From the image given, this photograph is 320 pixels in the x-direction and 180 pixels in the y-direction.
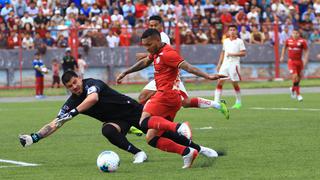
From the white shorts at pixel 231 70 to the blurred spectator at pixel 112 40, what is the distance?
14.1 metres

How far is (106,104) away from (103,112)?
0.50ft

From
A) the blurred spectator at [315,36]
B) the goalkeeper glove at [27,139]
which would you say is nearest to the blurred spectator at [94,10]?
the blurred spectator at [315,36]

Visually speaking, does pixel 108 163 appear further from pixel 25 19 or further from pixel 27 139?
pixel 25 19

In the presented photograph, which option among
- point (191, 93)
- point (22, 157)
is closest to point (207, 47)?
point (191, 93)

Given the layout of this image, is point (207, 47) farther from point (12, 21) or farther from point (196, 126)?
point (196, 126)

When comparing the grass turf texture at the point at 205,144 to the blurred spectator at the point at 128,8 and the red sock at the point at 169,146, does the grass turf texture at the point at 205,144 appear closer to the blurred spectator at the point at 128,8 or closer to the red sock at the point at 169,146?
the red sock at the point at 169,146

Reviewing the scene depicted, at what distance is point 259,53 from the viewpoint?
4172cm

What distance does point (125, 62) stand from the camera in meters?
40.2

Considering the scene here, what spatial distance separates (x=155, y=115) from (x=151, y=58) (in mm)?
A: 1148

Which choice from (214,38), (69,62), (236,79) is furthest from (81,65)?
(236,79)

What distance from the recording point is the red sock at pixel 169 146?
40.1 ft

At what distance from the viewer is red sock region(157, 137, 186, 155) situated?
1222 cm

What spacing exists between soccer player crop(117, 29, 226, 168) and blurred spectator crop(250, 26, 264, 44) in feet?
96.2

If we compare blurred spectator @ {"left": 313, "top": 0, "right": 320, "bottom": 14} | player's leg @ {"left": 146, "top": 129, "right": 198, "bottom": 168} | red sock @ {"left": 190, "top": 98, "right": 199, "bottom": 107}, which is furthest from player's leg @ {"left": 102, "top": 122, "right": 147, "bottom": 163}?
blurred spectator @ {"left": 313, "top": 0, "right": 320, "bottom": 14}
